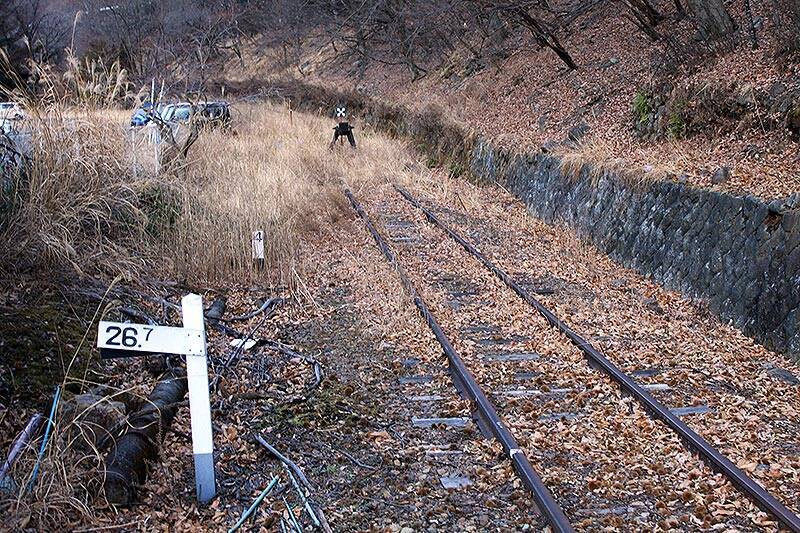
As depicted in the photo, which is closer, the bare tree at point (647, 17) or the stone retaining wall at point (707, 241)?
the stone retaining wall at point (707, 241)

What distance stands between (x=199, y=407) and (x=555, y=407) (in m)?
2.92

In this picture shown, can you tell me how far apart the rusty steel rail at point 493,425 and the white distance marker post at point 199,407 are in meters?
1.96

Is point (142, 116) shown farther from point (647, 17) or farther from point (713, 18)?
point (647, 17)

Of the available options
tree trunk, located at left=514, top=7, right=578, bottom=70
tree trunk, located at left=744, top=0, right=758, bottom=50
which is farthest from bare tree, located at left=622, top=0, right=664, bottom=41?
tree trunk, located at left=744, top=0, right=758, bottom=50

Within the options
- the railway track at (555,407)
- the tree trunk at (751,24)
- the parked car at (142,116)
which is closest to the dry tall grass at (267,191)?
the parked car at (142,116)

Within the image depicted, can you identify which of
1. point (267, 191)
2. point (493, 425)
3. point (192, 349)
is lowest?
point (267, 191)

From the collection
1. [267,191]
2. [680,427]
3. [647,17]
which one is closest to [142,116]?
[267,191]

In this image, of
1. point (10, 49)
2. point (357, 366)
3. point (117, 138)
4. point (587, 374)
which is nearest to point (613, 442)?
point (587, 374)

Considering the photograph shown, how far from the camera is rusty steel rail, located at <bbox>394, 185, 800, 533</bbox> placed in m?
4.74

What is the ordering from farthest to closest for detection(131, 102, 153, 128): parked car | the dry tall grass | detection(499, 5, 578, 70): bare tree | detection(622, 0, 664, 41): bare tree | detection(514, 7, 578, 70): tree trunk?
1. detection(514, 7, 578, 70): tree trunk
2. detection(499, 5, 578, 70): bare tree
3. detection(622, 0, 664, 41): bare tree
4. detection(131, 102, 153, 128): parked car
5. the dry tall grass

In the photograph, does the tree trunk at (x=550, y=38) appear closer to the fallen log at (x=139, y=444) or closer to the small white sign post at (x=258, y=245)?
the small white sign post at (x=258, y=245)

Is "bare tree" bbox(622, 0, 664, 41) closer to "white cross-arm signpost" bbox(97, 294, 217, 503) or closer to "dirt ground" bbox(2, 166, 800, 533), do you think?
"dirt ground" bbox(2, 166, 800, 533)

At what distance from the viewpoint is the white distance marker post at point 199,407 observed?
488cm

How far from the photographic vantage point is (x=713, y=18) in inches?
558
